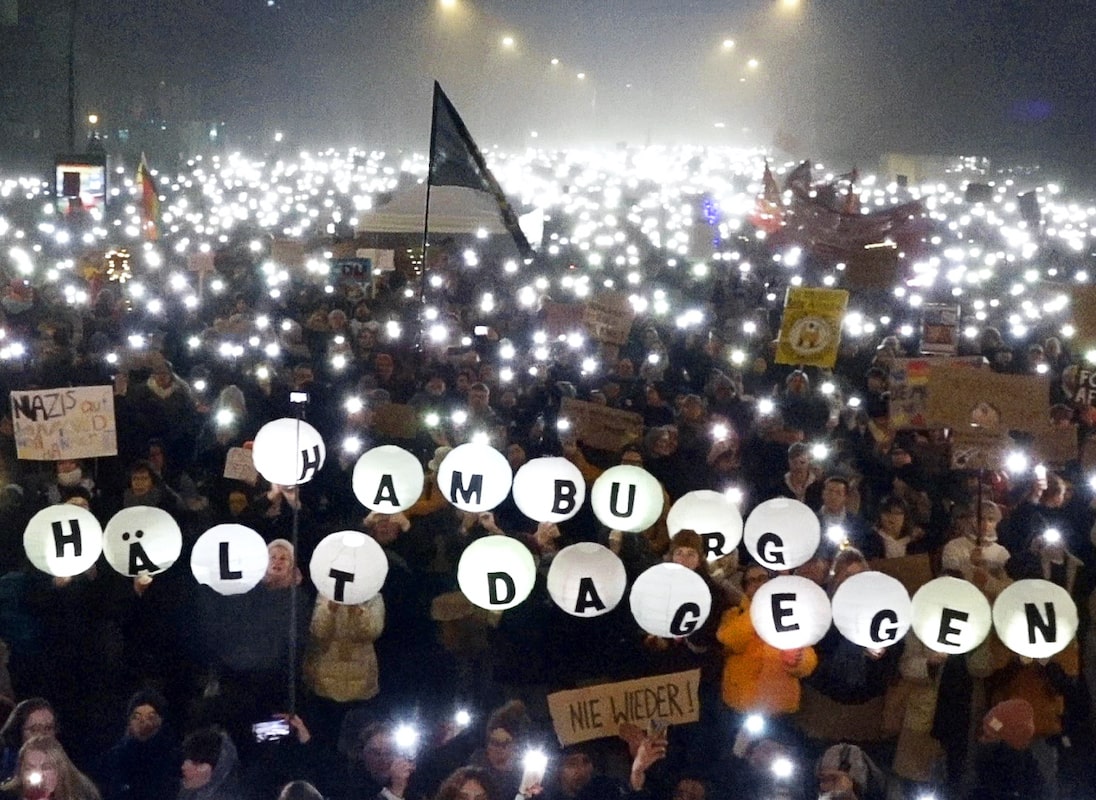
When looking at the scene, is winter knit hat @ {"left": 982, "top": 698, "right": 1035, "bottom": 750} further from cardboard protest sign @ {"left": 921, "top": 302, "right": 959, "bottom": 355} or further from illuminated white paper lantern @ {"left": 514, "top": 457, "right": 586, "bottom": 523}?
cardboard protest sign @ {"left": 921, "top": 302, "right": 959, "bottom": 355}

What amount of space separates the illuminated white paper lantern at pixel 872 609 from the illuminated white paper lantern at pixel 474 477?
89.7 inches

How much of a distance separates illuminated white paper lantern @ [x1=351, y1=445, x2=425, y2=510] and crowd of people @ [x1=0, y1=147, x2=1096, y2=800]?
190mm

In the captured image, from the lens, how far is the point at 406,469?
798 cm

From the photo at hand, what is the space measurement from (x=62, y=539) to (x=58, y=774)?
1878mm

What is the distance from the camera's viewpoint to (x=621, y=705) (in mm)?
6254

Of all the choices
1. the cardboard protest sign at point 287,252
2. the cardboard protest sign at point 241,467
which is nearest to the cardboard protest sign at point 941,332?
the cardboard protest sign at point 241,467

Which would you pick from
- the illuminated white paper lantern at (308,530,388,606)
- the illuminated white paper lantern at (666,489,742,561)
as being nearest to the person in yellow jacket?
the illuminated white paper lantern at (666,489,742,561)

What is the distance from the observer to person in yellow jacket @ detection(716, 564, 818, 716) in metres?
6.95

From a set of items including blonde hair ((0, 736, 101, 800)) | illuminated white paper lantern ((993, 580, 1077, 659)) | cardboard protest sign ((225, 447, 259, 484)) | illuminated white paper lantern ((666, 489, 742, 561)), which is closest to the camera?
blonde hair ((0, 736, 101, 800))

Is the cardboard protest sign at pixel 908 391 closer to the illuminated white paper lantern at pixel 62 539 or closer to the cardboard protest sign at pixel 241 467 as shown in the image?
the cardboard protest sign at pixel 241 467

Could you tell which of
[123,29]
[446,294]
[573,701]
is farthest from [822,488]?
[123,29]

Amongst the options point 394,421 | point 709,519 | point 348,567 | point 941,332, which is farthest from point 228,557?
point 941,332

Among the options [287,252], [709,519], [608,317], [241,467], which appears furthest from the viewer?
[287,252]

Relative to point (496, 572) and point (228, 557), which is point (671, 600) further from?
point (228, 557)
